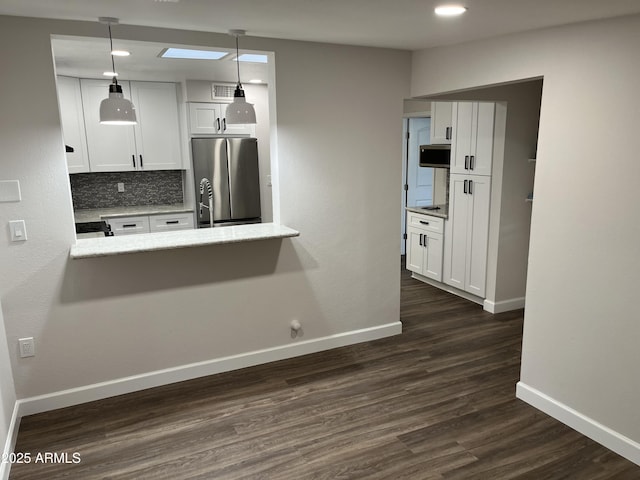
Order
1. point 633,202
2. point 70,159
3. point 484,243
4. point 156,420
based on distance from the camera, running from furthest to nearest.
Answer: point 70,159, point 484,243, point 156,420, point 633,202

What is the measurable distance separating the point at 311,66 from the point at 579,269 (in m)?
2.19

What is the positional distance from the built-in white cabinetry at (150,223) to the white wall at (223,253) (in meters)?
2.28

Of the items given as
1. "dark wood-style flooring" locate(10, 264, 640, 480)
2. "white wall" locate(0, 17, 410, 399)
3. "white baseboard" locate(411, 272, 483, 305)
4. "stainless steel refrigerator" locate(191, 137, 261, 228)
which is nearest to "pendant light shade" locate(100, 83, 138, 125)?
"white wall" locate(0, 17, 410, 399)

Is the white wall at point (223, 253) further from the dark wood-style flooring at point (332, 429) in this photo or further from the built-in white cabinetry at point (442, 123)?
the built-in white cabinetry at point (442, 123)

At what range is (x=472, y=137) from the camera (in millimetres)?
4488

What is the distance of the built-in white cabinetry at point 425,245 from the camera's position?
5.12 metres

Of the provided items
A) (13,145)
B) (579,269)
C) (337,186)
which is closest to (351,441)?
(579,269)

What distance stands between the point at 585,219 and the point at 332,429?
1839mm

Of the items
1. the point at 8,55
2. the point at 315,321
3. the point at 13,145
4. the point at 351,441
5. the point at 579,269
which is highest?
the point at 8,55

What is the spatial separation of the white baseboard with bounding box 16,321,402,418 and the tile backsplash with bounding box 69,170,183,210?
3.03 metres

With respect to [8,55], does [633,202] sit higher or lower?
lower

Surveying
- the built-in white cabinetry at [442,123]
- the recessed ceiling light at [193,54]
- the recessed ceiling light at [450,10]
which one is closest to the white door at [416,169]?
the built-in white cabinetry at [442,123]

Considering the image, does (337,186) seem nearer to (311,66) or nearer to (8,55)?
(311,66)

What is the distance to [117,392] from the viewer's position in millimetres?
3096
